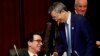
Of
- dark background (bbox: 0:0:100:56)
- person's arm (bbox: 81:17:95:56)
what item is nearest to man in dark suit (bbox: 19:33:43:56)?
person's arm (bbox: 81:17:95:56)

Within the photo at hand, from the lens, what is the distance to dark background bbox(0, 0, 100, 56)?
5.73 m

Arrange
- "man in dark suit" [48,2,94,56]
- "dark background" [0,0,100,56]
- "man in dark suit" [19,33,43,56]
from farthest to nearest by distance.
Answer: "dark background" [0,0,100,56], "man in dark suit" [19,33,43,56], "man in dark suit" [48,2,94,56]

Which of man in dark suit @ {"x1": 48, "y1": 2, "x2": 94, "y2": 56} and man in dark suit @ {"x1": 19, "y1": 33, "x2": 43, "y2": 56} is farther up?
man in dark suit @ {"x1": 48, "y1": 2, "x2": 94, "y2": 56}

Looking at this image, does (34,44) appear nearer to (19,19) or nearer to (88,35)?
(88,35)

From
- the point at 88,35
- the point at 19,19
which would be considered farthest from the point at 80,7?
the point at 19,19

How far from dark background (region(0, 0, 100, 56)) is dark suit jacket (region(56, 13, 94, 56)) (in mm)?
2013

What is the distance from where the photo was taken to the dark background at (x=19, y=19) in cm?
573

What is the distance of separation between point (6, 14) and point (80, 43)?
2.30 meters

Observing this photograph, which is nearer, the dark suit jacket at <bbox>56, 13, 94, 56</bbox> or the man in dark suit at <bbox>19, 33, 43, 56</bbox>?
the dark suit jacket at <bbox>56, 13, 94, 56</bbox>

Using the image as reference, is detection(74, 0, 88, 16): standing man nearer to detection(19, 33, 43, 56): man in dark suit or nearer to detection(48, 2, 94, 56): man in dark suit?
detection(48, 2, 94, 56): man in dark suit

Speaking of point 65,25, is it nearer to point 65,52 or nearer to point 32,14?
point 65,52

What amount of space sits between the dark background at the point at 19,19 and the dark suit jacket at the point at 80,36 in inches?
79.2

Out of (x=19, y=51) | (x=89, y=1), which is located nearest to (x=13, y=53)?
(x=19, y=51)

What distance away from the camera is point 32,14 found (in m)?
5.82
